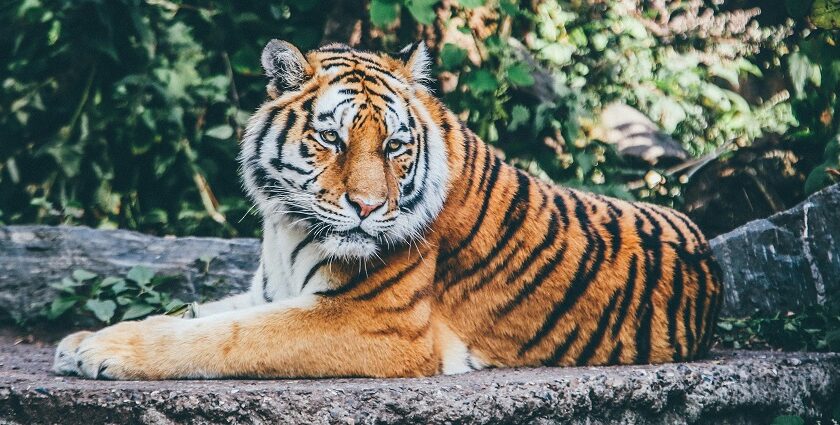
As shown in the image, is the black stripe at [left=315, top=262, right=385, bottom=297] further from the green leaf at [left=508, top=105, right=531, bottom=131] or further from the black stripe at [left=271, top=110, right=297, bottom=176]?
the green leaf at [left=508, top=105, right=531, bottom=131]

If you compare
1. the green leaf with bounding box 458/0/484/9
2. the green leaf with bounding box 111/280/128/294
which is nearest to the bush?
the green leaf with bounding box 458/0/484/9

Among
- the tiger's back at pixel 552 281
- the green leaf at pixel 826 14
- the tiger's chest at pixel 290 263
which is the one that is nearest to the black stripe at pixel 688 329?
the tiger's back at pixel 552 281

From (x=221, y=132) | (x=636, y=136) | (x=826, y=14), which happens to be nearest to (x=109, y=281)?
(x=221, y=132)

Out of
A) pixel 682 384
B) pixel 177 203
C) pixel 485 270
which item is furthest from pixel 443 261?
pixel 177 203

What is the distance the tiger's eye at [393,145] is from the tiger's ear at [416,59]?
327 mm

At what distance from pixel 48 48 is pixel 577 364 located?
3964mm

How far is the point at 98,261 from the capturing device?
4.56 metres

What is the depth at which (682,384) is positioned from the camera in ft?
9.23

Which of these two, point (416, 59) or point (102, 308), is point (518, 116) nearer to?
point (416, 59)

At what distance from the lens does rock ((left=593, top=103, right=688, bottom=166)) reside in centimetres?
591

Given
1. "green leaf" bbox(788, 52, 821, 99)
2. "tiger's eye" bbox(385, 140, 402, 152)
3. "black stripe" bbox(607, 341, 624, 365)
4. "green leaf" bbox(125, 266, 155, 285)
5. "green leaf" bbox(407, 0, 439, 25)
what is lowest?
"green leaf" bbox(125, 266, 155, 285)

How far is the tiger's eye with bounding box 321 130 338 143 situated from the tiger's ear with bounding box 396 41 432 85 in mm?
422

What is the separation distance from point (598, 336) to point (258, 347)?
3.88ft

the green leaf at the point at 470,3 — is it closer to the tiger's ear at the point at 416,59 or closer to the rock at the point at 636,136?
the tiger's ear at the point at 416,59
